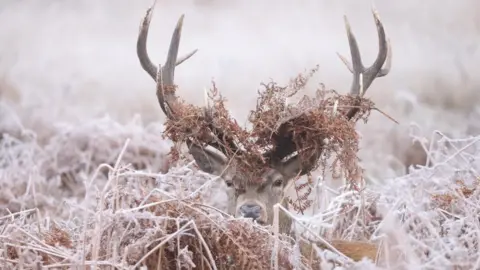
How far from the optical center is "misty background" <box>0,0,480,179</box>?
10.7 m

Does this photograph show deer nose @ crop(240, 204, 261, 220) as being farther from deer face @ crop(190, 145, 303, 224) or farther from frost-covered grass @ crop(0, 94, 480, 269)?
frost-covered grass @ crop(0, 94, 480, 269)

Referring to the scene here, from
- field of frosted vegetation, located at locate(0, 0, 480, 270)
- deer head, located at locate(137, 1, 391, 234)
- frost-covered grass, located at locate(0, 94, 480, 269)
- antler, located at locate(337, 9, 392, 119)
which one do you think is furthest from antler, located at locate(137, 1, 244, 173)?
antler, located at locate(337, 9, 392, 119)

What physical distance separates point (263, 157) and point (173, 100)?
60cm

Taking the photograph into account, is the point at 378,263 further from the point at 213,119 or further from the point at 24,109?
the point at 24,109

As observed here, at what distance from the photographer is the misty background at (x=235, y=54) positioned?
35.1ft

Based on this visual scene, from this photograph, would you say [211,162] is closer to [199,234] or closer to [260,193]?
[260,193]

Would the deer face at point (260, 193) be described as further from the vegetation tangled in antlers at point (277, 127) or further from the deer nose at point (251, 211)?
the vegetation tangled in antlers at point (277, 127)

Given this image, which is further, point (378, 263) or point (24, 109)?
point (24, 109)

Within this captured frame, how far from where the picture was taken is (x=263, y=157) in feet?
13.7

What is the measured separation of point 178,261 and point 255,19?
1163cm

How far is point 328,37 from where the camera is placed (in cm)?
1312

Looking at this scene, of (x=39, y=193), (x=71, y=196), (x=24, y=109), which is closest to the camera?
(x=39, y=193)

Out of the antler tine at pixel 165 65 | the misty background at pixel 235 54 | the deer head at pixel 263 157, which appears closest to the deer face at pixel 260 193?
the deer head at pixel 263 157

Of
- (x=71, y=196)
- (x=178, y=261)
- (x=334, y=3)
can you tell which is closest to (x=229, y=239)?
(x=178, y=261)
